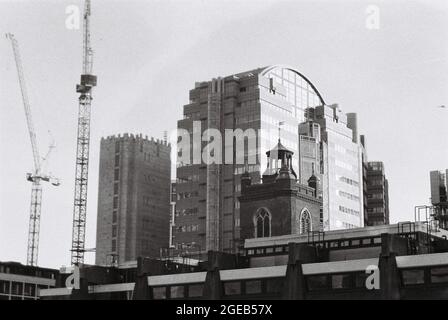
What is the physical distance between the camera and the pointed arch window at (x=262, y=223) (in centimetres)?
12888

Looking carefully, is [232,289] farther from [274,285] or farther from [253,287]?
[274,285]

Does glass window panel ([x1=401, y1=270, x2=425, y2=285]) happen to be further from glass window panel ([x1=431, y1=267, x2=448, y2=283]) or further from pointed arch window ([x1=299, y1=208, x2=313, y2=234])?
pointed arch window ([x1=299, y1=208, x2=313, y2=234])

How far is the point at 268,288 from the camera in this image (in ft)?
274

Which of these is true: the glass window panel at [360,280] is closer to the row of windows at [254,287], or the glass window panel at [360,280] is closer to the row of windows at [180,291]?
the row of windows at [254,287]

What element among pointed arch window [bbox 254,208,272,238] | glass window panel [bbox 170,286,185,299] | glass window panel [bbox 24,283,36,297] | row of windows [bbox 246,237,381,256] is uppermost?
pointed arch window [bbox 254,208,272,238]

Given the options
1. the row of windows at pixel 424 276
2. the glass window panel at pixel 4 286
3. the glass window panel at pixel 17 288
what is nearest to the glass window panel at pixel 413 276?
the row of windows at pixel 424 276

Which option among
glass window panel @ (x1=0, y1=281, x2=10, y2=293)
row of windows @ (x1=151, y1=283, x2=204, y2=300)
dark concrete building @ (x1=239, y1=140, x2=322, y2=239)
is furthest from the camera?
glass window panel @ (x1=0, y1=281, x2=10, y2=293)

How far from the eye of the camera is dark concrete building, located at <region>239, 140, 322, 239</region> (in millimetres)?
129500

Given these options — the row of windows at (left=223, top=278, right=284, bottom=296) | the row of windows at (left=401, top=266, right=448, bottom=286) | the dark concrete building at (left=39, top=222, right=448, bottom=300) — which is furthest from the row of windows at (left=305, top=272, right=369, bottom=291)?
the row of windows at (left=401, top=266, right=448, bottom=286)

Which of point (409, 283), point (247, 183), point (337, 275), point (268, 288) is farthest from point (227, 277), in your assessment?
point (247, 183)

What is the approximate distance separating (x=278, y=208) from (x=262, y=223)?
3795mm

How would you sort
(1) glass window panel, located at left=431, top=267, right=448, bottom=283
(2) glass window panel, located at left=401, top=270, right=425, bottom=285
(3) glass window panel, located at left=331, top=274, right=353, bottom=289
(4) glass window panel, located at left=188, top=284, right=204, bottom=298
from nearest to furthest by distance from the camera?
(1) glass window panel, located at left=431, top=267, right=448, bottom=283
(2) glass window panel, located at left=401, top=270, right=425, bottom=285
(3) glass window panel, located at left=331, top=274, right=353, bottom=289
(4) glass window panel, located at left=188, top=284, right=204, bottom=298
